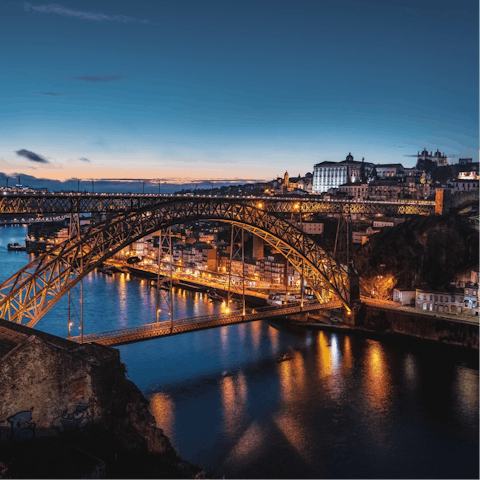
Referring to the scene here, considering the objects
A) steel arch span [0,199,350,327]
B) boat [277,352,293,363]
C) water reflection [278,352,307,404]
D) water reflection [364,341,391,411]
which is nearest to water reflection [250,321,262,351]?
boat [277,352,293,363]

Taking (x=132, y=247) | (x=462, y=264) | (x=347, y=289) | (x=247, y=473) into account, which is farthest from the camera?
(x=132, y=247)

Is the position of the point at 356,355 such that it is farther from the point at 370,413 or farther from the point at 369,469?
the point at 369,469

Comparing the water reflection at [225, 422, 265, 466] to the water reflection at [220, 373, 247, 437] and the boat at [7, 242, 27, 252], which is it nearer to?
the water reflection at [220, 373, 247, 437]

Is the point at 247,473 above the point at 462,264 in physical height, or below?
below

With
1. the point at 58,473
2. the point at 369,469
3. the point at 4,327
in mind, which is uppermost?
the point at 4,327

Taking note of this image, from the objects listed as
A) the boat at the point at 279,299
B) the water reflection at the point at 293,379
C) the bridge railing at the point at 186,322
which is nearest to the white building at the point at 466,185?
the boat at the point at 279,299

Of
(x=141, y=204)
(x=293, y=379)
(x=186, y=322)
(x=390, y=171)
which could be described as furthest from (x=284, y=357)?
(x=390, y=171)

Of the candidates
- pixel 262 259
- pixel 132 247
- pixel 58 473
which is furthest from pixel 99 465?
pixel 132 247
